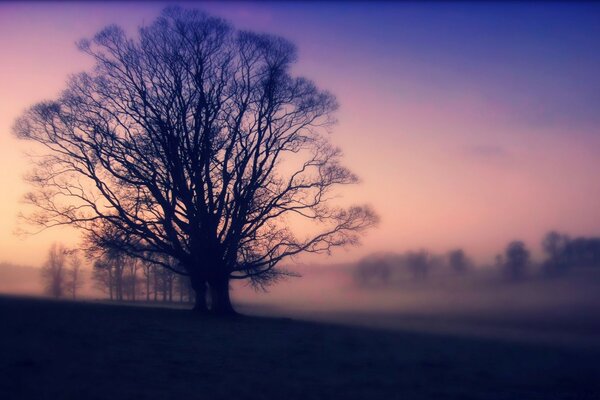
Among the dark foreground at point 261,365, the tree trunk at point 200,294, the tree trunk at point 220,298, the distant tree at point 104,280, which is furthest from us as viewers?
the distant tree at point 104,280

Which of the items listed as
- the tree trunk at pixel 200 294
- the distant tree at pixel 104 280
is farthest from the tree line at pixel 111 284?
the tree trunk at pixel 200 294

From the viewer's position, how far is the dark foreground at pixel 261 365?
8594mm

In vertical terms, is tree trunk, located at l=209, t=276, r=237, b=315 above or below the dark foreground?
above

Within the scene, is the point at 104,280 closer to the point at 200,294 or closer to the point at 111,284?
the point at 111,284

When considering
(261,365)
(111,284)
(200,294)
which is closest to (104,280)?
(111,284)

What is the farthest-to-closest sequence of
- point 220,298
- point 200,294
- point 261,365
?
point 200,294, point 220,298, point 261,365

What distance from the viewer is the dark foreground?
859 centimetres

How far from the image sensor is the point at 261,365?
10.9 metres

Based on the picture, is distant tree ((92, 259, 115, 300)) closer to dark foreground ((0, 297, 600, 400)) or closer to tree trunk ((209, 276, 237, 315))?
tree trunk ((209, 276, 237, 315))

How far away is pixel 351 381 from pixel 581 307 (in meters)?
32.6

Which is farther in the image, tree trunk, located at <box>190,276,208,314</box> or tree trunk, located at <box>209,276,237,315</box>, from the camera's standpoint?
tree trunk, located at <box>190,276,208,314</box>

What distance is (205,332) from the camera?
16031 mm

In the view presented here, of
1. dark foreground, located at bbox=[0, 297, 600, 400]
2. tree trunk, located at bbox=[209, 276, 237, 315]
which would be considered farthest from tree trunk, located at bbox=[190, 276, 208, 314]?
dark foreground, located at bbox=[0, 297, 600, 400]

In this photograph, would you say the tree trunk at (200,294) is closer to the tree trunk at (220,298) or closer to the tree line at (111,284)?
the tree trunk at (220,298)
